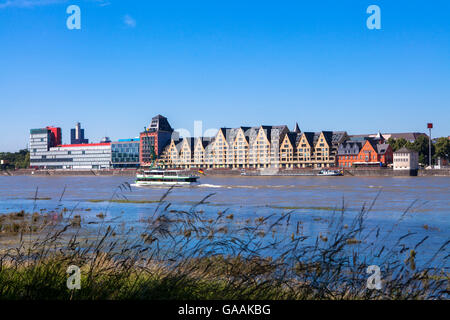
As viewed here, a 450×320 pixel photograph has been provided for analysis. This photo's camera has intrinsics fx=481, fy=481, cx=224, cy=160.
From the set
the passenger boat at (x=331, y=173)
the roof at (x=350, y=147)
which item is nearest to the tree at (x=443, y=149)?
the roof at (x=350, y=147)

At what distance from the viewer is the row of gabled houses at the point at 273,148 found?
172 metres

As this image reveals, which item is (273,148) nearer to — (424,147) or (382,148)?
(382,148)

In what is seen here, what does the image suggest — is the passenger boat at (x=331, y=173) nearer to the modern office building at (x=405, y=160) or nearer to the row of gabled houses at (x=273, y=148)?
the modern office building at (x=405, y=160)

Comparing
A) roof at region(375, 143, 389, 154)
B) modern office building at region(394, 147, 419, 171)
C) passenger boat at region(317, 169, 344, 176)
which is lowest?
passenger boat at region(317, 169, 344, 176)

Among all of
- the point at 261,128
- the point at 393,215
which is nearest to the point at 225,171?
the point at 261,128

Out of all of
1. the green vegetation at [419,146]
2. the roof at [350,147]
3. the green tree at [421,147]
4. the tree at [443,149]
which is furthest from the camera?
the roof at [350,147]

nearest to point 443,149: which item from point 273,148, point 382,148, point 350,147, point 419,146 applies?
point 419,146

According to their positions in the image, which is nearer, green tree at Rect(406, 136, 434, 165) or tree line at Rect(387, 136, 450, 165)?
tree line at Rect(387, 136, 450, 165)

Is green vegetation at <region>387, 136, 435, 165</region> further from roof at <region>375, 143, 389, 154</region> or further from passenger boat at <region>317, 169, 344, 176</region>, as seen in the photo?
passenger boat at <region>317, 169, 344, 176</region>

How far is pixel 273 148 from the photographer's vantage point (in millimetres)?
179375

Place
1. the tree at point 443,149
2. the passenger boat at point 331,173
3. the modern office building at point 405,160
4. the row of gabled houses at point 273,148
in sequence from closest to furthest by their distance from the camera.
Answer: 1. the modern office building at point 405,160
2. the passenger boat at point 331,173
3. the tree at point 443,149
4. the row of gabled houses at point 273,148

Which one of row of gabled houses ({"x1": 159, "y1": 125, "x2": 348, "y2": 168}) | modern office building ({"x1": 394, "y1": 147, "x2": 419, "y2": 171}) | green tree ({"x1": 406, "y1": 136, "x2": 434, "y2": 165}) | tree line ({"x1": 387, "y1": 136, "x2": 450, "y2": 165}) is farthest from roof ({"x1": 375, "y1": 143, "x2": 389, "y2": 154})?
modern office building ({"x1": 394, "y1": 147, "x2": 419, "y2": 171})

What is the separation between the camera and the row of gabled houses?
172 meters
